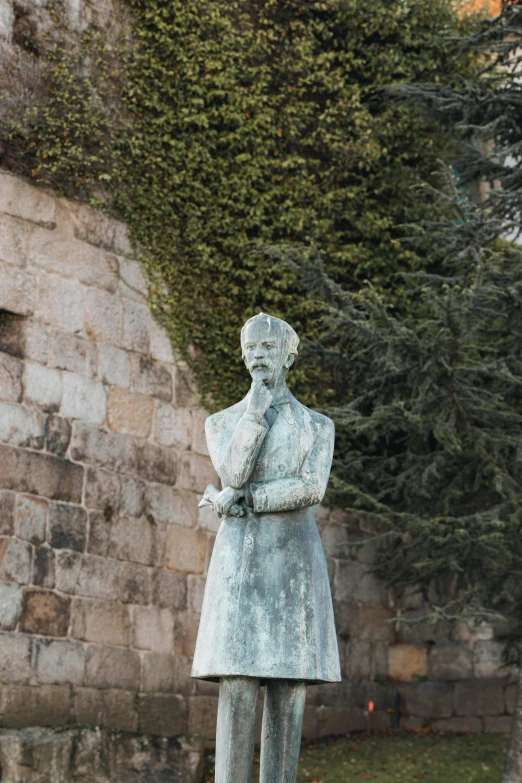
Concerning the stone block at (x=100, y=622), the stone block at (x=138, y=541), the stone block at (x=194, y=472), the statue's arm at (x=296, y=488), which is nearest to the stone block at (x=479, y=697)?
the stone block at (x=194, y=472)

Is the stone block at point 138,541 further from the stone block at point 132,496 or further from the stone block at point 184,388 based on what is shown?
the stone block at point 184,388

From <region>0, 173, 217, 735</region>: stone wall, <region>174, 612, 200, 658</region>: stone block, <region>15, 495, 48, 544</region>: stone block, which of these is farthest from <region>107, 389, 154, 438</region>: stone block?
<region>174, 612, 200, 658</region>: stone block

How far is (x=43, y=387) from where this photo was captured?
8.87 meters

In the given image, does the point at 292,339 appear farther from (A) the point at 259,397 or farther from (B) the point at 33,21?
(B) the point at 33,21

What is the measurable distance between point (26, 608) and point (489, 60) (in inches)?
270

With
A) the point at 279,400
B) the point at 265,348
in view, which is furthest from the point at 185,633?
the point at 265,348

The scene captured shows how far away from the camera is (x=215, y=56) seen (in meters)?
10.4

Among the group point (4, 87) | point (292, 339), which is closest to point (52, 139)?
point (4, 87)

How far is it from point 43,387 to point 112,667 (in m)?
2.15

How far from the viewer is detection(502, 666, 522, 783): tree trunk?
27.8 ft

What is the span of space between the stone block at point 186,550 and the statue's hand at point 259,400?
5298mm

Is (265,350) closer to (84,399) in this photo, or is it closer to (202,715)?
(84,399)

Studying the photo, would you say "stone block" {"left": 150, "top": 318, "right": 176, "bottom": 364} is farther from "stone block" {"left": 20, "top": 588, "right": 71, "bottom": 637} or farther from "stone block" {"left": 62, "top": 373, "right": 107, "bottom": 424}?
"stone block" {"left": 20, "top": 588, "right": 71, "bottom": 637}

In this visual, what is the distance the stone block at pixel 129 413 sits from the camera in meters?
9.31
